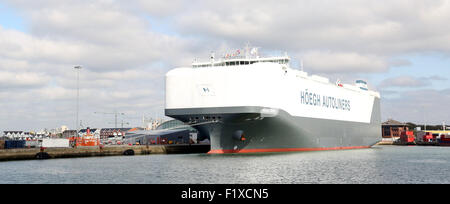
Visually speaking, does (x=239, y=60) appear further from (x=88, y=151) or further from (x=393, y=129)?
(x=393, y=129)

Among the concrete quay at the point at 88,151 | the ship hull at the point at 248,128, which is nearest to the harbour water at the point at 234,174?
the concrete quay at the point at 88,151

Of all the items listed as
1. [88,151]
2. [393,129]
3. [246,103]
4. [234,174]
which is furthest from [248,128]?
[393,129]

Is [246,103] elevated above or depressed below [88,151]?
Result: above

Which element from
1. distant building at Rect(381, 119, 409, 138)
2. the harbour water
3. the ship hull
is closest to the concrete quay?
the harbour water

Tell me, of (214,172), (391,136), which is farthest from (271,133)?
(391,136)

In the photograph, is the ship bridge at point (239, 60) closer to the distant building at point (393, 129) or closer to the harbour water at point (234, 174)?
the harbour water at point (234, 174)

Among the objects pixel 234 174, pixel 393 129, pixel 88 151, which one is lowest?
pixel 234 174

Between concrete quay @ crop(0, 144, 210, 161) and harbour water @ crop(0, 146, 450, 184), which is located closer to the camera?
harbour water @ crop(0, 146, 450, 184)

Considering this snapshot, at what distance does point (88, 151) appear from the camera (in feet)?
187

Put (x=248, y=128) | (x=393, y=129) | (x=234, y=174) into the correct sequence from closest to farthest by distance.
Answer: (x=234, y=174) < (x=248, y=128) < (x=393, y=129)

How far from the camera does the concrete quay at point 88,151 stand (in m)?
48.9

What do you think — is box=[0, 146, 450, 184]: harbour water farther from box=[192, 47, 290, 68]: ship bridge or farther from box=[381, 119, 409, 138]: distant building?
box=[381, 119, 409, 138]: distant building

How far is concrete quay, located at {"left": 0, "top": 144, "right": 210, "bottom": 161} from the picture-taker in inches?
1925

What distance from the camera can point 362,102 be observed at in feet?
268
